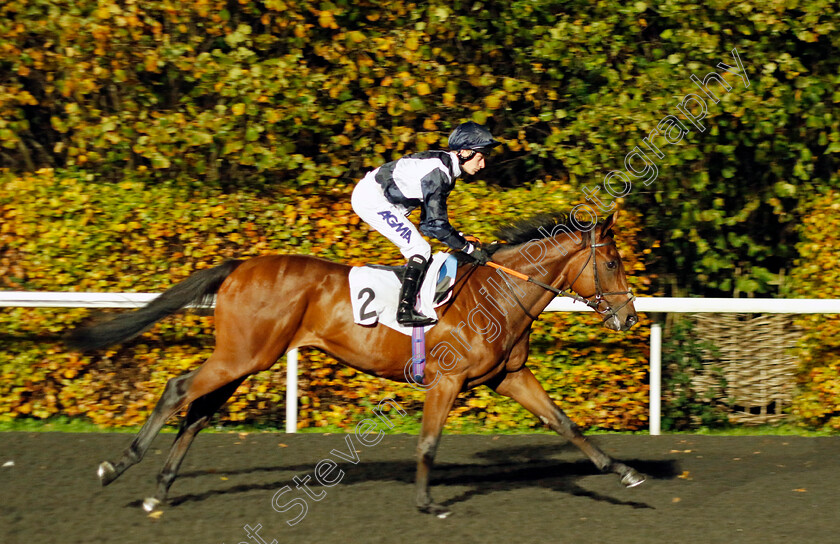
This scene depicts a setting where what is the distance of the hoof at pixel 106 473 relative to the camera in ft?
15.6

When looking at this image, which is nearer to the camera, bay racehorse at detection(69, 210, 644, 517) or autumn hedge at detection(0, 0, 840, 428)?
bay racehorse at detection(69, 210, 644, 517)

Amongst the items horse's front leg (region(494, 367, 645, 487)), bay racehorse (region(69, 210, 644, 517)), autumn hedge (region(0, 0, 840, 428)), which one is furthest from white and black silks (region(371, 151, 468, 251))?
autumn hedge (region(0, 0, 840, 428))

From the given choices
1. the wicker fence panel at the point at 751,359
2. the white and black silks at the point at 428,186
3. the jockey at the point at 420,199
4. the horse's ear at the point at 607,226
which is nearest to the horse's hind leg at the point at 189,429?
the jockey at the point at 420,199

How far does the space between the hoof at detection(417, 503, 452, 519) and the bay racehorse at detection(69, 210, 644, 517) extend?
7.1 inches

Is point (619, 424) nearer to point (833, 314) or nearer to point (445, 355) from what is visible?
point (833, 314)

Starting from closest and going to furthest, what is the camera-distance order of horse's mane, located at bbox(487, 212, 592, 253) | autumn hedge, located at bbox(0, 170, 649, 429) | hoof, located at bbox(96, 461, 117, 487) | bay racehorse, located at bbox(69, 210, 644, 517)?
hoof, located at bbox(96, 461, 117, 487), bay racehorse, located at bbox(69, 210, 644, 517), horse's mane, located at bbox(487, 212, 592, 253), autumn hedge, located at bbox(0, 170, 649, 429)

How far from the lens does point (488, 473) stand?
5.57 meters

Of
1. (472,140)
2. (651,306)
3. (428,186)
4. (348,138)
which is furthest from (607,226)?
(348,138)

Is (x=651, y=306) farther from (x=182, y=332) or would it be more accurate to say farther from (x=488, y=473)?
(x=182, y=332)

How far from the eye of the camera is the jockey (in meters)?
4.78

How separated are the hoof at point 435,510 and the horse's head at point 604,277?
1.38 m

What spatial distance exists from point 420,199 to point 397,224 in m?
0.20

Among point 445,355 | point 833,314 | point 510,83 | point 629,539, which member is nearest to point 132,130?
point 510,83

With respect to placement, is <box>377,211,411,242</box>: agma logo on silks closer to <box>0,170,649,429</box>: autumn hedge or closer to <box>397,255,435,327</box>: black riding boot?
<box>397,255,435,327</box>: black riding boot
